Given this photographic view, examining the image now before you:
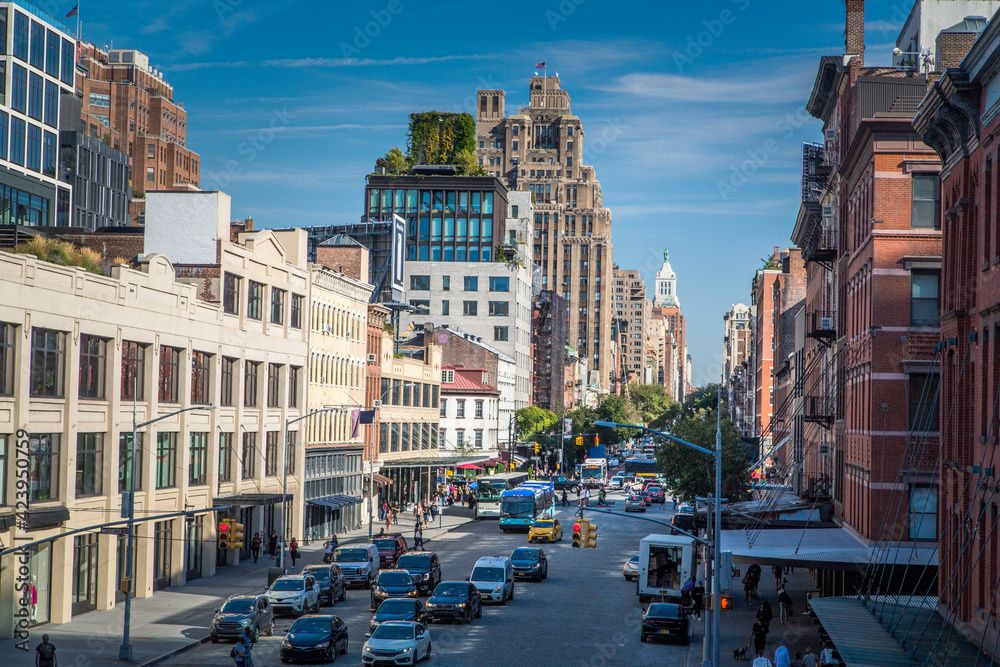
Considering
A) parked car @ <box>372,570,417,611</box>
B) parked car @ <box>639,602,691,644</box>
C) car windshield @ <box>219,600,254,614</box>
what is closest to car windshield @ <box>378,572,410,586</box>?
parked car @ <box>372,570,417,611</box>

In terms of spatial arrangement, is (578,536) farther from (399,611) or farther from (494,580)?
(399,611)

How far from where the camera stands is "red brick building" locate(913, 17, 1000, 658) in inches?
969

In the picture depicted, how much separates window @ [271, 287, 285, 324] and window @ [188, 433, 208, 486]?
35.7 ft

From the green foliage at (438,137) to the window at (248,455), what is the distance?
8617 centimetres

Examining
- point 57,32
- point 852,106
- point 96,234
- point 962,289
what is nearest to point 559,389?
point 57,32

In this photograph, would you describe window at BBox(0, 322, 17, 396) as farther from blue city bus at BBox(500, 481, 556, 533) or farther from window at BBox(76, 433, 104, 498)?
blue city bus at BBox(500, 481, 556, 533)

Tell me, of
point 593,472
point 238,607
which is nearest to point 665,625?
point 238,607

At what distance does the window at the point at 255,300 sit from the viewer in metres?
61.2

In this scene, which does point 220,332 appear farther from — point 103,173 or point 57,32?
point 103,173

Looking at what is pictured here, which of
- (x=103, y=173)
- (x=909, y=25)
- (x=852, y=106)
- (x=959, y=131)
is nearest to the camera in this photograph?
(x=959, y=131)

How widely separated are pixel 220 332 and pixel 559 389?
132 metres

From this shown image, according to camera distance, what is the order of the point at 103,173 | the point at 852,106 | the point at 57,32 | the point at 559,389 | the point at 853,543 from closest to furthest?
the point at 853,543 < the point at 852,106 < the point at 57,32 < the point at 103,173 < the point at 559,389

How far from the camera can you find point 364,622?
42.2 metres

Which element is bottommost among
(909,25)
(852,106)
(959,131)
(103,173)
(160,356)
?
(160,356)
